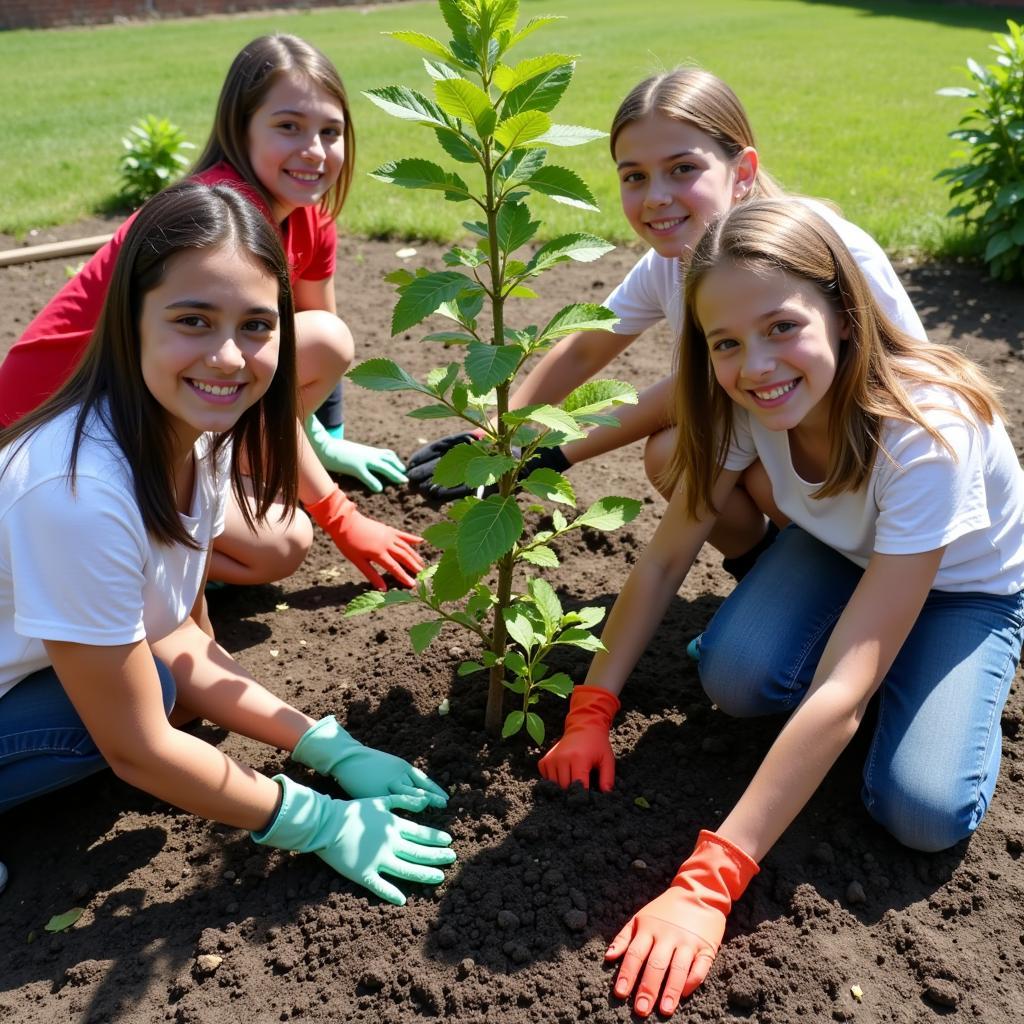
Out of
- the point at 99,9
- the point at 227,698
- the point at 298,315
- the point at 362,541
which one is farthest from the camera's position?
the point at 99,9

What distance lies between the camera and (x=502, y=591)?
2.37 meters

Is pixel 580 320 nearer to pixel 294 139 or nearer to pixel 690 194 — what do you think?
pixel 690 194

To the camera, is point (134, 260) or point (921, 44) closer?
point (134, 260)

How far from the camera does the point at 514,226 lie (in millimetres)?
2055

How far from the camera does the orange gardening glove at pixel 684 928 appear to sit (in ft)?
6.35

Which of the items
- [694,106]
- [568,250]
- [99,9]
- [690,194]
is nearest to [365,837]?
[568,250]

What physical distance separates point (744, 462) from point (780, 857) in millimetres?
942

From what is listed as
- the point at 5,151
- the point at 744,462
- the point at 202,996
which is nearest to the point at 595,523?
the point at 744,462

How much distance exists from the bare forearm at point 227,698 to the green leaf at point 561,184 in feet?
4.25

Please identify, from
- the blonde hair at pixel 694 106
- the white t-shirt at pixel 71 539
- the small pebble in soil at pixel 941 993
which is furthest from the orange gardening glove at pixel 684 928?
the blonde hair at pixel 694 106

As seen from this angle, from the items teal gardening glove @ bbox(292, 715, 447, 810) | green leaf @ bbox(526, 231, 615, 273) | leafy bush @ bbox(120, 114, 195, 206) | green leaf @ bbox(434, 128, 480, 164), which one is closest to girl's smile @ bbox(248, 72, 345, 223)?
green leaf @ bbox(434, 128, 480, 164)

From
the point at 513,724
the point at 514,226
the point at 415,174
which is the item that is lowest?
the point at 513,724

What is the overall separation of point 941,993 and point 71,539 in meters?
1.82

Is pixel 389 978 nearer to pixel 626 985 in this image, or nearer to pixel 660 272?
pixel 626 985
